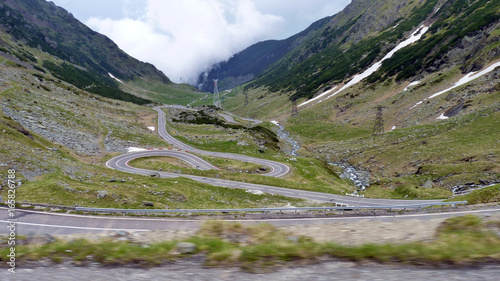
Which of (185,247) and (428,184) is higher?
(428,184)

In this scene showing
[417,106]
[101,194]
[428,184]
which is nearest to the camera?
[101,194]

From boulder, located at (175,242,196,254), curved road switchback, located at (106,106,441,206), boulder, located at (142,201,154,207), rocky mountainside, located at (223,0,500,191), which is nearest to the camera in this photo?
boulder, located at (175,242,196,254)

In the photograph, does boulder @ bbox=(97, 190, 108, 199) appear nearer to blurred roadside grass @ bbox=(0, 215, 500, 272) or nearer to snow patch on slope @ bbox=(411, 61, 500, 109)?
blurred roadside grass @ bbox=(0, 215, 500, 272)

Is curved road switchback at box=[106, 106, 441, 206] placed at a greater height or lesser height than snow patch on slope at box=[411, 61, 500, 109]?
lesser

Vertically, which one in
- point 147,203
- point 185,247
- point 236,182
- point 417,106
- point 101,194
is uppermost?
point 417,106

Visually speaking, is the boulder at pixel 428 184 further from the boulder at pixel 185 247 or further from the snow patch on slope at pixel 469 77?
the snow patch on slope at pixel 469 77

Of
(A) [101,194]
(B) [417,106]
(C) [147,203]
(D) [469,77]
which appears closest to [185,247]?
(C) [147,203]

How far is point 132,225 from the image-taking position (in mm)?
18891

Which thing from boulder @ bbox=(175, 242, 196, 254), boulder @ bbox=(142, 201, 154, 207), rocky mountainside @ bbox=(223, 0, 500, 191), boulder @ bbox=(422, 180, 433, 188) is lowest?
boulder @ bbox=(142, 201, 154, 207)

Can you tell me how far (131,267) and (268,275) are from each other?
3.40 m

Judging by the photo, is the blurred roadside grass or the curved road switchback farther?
the curved road switchback

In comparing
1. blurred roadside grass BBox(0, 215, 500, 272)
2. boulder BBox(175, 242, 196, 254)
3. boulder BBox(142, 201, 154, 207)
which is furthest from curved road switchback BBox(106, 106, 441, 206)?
boulder BBox(175, 242, 196, 254)

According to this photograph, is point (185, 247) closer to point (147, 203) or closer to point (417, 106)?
point (147, 203)

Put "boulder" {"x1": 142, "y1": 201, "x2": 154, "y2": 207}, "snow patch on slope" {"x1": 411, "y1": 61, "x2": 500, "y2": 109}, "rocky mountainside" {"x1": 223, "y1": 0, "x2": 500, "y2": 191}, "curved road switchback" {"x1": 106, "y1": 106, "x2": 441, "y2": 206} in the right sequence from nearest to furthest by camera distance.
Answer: "boulder" {"x1": 142, "y1": 201, "x2": 154, "y2": 207}, "curved road switchback" {"x1": 106, "y1": 106, "x2": 441, "y2": 206}, "rocky mountainside" {"x1": 223, "y1": 0, "x2": 500, "y2": 191}, "snow patch on slope" {"x1": 411, "y1": 61, "x2": 500, "y2": 109}
